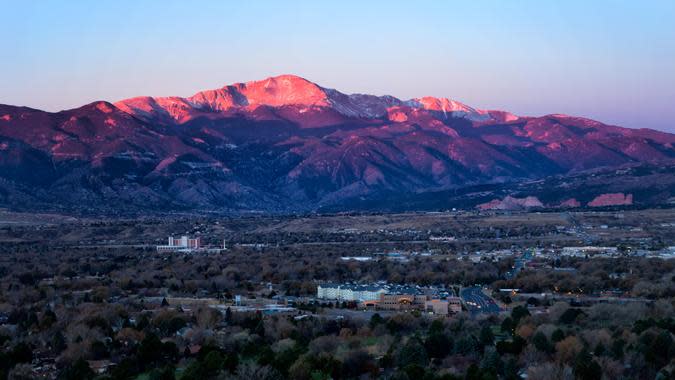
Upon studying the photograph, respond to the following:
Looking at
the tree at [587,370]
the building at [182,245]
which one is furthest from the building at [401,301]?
the building at [182,245]

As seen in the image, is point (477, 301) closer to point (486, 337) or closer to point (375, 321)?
point (375, 321)

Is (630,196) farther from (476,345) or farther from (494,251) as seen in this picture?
(476,345)

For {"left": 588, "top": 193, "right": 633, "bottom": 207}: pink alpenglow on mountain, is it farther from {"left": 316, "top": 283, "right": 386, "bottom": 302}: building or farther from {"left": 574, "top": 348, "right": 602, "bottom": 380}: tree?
{"left": 574, "top": 348, "right": 602, "bottom": 380}: tree

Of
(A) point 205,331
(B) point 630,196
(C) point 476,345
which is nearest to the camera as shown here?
(C) point 476,345

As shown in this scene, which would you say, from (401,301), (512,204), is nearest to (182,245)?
(401,301)

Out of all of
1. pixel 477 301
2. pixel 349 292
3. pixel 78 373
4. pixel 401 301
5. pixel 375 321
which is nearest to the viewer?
pixel 78 373

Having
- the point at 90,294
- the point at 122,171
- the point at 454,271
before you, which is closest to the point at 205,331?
the point at 90,294

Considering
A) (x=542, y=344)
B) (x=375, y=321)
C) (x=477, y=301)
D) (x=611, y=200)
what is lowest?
(x=477, y=301)
